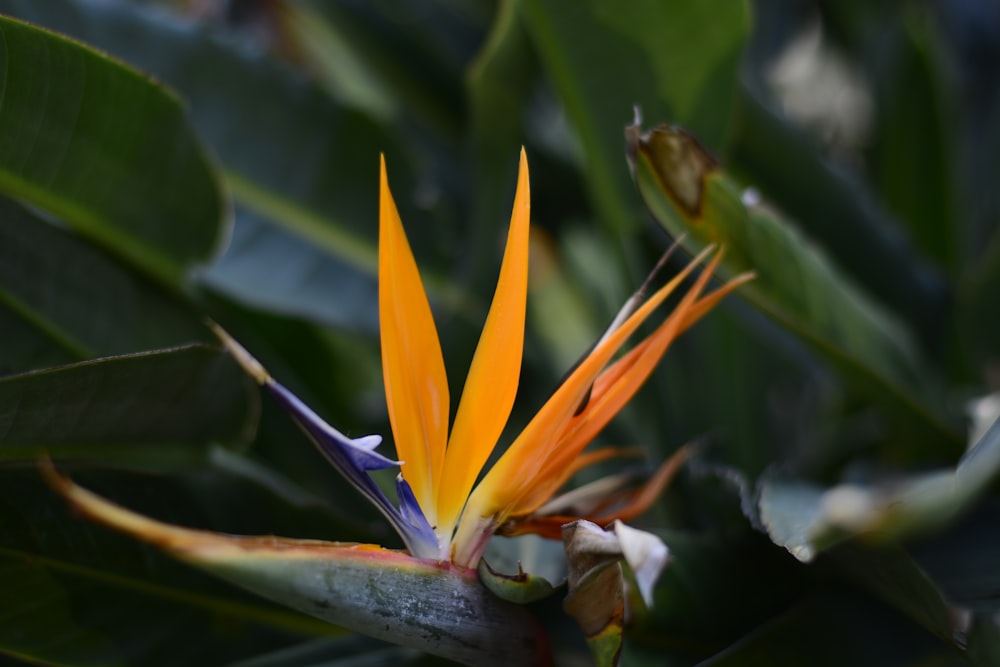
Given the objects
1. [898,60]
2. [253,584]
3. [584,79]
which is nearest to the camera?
[253,584]

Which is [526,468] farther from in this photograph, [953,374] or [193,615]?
[953,374]

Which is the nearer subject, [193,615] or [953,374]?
[193,615]

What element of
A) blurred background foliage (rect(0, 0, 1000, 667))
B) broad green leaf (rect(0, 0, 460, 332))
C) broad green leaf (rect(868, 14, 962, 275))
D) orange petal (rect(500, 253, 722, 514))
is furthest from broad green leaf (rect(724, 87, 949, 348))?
orange petal (rect(500, 253, 722, 514))

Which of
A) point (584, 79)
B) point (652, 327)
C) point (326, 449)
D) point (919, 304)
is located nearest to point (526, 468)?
point (326, 449)

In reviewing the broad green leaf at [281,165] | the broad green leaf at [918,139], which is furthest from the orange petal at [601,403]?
the broad green leaf at [918,139]

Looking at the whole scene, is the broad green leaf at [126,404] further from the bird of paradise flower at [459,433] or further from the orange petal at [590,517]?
the orange petal at [590,517]

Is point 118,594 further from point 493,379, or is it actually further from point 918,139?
point 918,139
